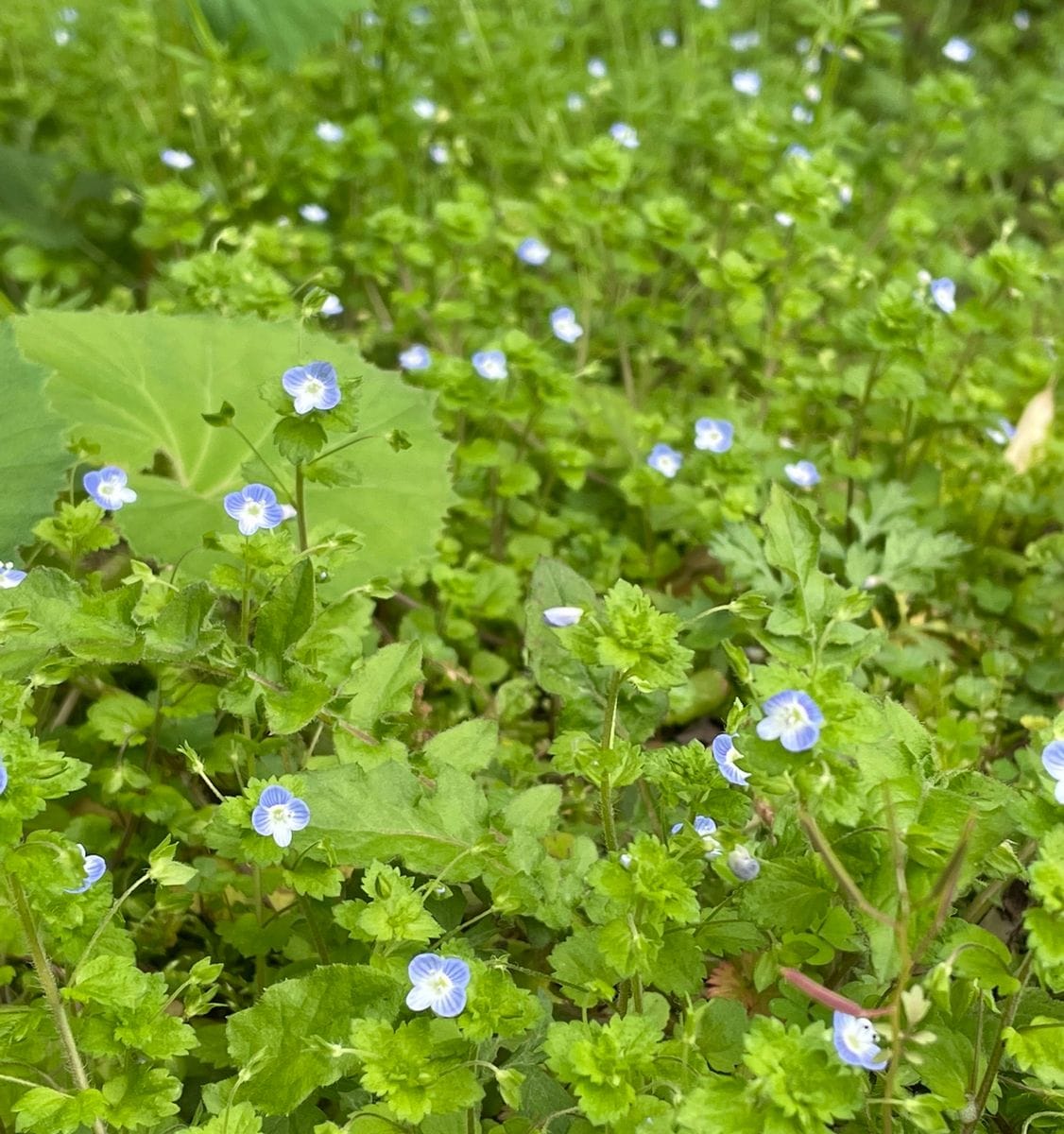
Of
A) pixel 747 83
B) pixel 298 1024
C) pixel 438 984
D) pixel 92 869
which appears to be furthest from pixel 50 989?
pixel 747 83

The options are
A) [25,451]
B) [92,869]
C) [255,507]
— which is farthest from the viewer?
[25,451]

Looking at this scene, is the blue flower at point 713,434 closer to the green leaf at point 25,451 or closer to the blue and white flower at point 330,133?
the green leaf at point 25,451

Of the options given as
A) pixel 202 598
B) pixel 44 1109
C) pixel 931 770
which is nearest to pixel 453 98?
pixel 202 598

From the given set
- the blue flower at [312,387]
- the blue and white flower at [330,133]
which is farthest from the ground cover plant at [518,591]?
the blue and white flower at [330,133]

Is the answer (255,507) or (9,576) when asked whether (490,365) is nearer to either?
(255,507)

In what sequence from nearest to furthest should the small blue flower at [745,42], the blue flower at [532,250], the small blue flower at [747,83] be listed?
the blue flower at [532,250], the small blue flower at [747,83], the small blue flower at [745,42]

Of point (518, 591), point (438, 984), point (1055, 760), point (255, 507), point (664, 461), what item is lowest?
point (518, 591)
